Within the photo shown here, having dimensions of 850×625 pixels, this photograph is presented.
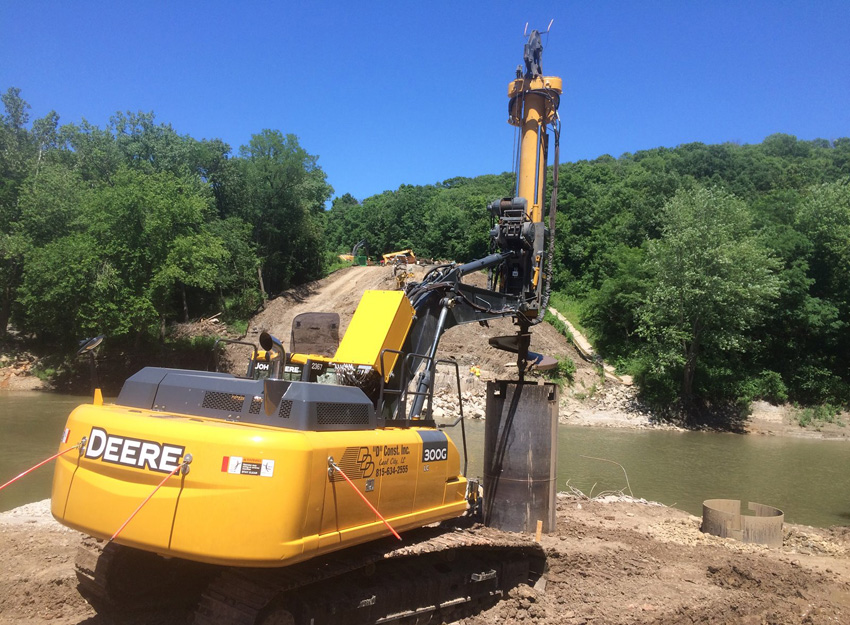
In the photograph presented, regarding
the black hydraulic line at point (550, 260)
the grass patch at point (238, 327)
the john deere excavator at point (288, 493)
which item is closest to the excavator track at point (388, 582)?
the john deere excavator at point (288, 493)

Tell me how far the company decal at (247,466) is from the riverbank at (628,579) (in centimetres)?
234

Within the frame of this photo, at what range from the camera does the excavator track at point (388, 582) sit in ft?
15.2

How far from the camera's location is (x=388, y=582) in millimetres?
5551

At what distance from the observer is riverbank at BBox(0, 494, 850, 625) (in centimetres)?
664

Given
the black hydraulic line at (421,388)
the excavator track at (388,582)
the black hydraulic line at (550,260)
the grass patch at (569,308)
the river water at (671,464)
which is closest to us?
the excavator track at (388,582)

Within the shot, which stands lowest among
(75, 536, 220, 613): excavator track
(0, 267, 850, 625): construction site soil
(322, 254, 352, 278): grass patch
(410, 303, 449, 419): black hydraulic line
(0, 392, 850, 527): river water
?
(0, 392, 850, 527): river water

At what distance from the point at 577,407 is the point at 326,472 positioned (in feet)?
81.5

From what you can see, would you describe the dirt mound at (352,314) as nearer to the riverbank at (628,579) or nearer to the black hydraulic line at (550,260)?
the riverbank at (628,579)

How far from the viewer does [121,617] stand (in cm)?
573

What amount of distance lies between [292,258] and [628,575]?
126 feet

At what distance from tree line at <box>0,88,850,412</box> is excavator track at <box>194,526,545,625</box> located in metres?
23.2

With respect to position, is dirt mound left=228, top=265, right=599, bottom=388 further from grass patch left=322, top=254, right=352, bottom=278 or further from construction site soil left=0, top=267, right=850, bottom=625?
construction site soil left=0, top=267, right=850, bottom=625

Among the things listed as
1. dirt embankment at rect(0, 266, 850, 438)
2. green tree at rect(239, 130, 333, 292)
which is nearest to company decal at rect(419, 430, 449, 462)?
dirt embankment at rect(0, 266, 850, 438)

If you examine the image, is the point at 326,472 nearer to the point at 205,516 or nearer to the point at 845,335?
the point at 205,516
